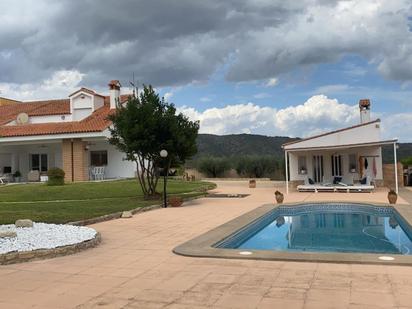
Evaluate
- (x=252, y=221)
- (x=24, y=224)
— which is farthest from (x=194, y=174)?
(x=24, y=224)

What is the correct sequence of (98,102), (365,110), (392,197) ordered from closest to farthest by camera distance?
(392,197) < (365,110) < (98,102)

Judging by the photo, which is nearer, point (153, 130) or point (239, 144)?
point (153, 130)

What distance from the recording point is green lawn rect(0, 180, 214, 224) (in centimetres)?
1335

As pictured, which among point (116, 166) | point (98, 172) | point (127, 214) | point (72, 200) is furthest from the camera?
point (116, 166)

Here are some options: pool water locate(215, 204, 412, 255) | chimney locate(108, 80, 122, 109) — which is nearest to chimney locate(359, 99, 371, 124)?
pool water locate(215, 204, 412, 255)

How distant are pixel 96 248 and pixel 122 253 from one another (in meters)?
0.82

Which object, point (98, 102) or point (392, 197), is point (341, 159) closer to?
point (392, 197)

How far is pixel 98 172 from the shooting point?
30.0 m

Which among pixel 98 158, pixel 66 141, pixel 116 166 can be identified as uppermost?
pixel 66 141

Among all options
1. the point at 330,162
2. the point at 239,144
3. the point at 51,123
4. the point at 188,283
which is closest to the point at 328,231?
the point at 188,283

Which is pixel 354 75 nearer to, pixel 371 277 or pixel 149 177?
pixel 149 177

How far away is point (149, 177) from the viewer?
64.1 feet

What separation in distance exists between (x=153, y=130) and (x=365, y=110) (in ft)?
47.0

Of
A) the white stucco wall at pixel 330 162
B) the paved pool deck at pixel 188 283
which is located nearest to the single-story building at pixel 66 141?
the white stucco wall at pixel 330 162
